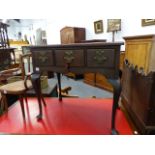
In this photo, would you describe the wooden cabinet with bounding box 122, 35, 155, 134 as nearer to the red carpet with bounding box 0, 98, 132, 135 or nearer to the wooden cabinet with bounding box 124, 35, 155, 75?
the wooden cabinet with bounding box 124, 35, 155, 75

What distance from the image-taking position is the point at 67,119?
166cm

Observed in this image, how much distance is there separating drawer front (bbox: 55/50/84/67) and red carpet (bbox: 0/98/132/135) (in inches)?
27.7

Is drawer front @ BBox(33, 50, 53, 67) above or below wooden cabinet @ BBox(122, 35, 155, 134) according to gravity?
above

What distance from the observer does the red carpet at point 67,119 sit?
1465 millimetres

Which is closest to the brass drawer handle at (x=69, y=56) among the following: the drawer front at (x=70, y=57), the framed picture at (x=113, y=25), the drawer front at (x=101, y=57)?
the drawer front at (x=70, y=57)

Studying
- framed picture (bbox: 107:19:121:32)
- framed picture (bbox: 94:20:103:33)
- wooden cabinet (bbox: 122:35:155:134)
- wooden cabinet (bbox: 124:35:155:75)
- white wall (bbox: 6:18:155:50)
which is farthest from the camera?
framed picture (bbox: 94:20:103:33)

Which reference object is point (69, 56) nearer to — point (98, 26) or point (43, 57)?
point (43, 57)

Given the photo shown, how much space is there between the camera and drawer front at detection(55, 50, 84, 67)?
51.6 inches

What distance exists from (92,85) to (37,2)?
A: 3.11 metres

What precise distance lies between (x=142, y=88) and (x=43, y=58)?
104 cm

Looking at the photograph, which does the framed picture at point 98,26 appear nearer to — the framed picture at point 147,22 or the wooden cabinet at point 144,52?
the framed picture at point 147,22

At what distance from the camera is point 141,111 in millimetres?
1265

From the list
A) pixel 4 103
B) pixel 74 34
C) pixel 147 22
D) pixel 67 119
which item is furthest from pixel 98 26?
pixel 4 103

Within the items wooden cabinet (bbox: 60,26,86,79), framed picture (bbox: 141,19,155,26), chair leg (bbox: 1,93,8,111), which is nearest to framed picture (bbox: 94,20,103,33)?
wooden cabinet (bbox: 60,26,86,79)
